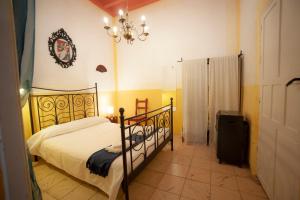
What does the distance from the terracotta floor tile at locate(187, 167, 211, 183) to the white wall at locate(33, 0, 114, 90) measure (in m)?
3.17

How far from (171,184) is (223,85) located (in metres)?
2.25

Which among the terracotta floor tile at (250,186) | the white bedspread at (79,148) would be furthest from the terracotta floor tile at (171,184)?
the terracotta floor tile at (250,186)

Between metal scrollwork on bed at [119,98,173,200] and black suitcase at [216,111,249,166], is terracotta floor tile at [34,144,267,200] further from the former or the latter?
metal scrollwork on bed at [119,98,173,200]

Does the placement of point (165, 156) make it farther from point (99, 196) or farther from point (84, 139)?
point (84, 139)

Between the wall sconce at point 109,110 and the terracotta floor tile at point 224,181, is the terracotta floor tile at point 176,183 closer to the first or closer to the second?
the terracotta floor tile at point 224,181

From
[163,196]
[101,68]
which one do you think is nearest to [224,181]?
[163,196]

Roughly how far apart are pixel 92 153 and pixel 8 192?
143cm

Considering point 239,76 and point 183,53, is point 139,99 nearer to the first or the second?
point 183,53

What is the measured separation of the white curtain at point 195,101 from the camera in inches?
126

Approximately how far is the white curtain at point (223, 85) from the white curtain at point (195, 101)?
13 centimetres

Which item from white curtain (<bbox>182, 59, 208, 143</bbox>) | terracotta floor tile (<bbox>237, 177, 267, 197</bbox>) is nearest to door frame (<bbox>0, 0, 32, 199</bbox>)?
terracotta floor tile (<bbox>237, 177, 267, 197</bbox>)

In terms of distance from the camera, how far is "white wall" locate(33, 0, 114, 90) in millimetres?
2752

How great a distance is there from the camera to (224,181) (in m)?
1.99

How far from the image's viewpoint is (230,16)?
317 centimetres
